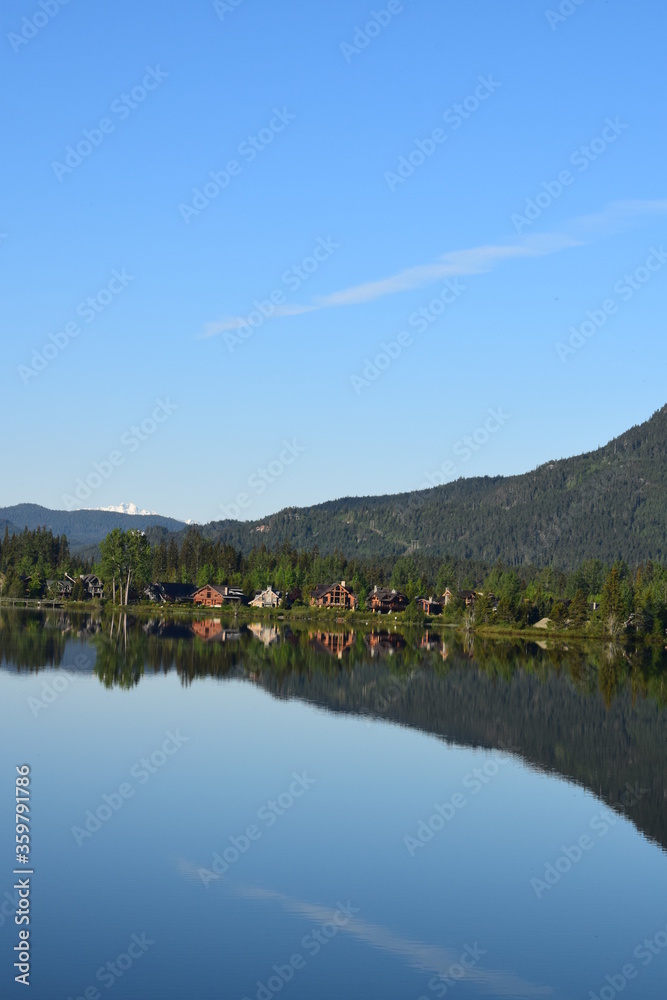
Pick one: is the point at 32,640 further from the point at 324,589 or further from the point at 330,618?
the point at 324,589

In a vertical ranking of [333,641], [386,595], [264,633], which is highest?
[386,595]

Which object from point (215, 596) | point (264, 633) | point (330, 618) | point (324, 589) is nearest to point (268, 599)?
point (215, 596)

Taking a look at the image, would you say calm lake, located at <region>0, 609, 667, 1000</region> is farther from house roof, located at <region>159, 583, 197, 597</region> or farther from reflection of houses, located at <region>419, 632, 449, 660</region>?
house roof, located at <region>159, 583, 197, 597</region>

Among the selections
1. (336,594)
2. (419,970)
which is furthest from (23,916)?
(336,594)

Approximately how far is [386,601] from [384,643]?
7640 centimetres

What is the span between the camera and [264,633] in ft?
377

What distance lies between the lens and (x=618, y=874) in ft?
94.4

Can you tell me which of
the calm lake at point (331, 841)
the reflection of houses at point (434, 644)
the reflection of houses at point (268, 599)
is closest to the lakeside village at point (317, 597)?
the reflection of houses at point (268, 599)

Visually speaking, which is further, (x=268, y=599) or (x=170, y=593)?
(x=170, y=593)

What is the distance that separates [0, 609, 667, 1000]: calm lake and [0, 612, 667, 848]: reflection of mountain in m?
0.33

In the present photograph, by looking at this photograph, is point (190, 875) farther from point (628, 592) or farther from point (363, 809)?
point (628, 592)

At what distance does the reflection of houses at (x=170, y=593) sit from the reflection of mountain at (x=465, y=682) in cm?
6875

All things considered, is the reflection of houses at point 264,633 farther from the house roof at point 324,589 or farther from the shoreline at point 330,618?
the house roof at point 324,589

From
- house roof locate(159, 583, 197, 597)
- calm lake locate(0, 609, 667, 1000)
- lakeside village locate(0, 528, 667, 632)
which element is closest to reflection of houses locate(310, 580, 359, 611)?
lakeside village locate(0, 528, 667, 632)
